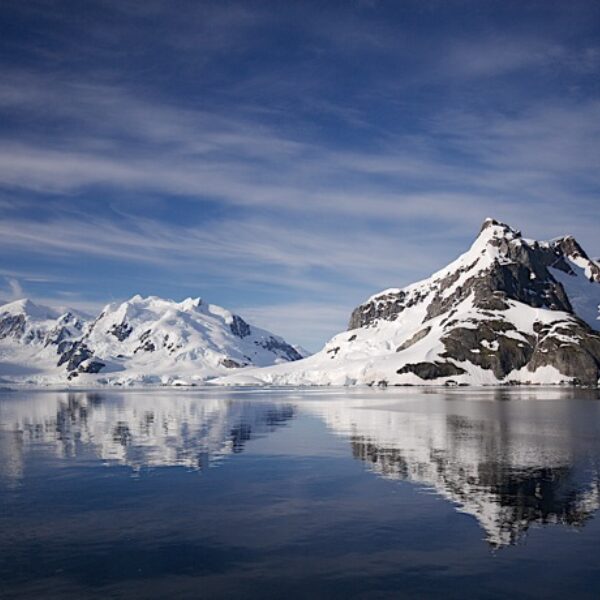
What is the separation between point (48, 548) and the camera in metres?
25.7

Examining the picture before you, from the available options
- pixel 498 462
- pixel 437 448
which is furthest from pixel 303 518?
pixel 437 448

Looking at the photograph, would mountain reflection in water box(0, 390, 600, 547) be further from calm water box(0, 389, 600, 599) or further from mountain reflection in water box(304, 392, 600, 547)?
calm water box(0, 389, 600, 599)

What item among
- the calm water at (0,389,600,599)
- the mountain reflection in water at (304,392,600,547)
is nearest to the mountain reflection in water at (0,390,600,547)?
the mountain reflection in water at (304,392,600,547)

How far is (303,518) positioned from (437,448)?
83.8ft

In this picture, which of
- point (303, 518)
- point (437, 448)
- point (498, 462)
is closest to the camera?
point (303, 518)

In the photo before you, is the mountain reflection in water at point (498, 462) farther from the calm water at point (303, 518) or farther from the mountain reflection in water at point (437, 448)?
the calm water at point (303, 518)

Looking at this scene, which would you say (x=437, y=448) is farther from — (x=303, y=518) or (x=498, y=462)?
(x=303, y=518)

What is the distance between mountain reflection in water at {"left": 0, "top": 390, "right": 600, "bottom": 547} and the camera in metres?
32.9

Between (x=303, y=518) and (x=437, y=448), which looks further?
(x=437, y=448)

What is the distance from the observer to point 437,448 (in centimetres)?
5338

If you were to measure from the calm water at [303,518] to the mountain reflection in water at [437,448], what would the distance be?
0.73 ft

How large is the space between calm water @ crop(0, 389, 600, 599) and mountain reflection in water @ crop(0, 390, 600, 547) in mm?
221

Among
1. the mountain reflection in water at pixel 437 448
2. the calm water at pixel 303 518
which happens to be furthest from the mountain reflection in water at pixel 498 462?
the calm water at pixel 303 518

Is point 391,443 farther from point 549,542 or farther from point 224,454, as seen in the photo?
point 549,542
